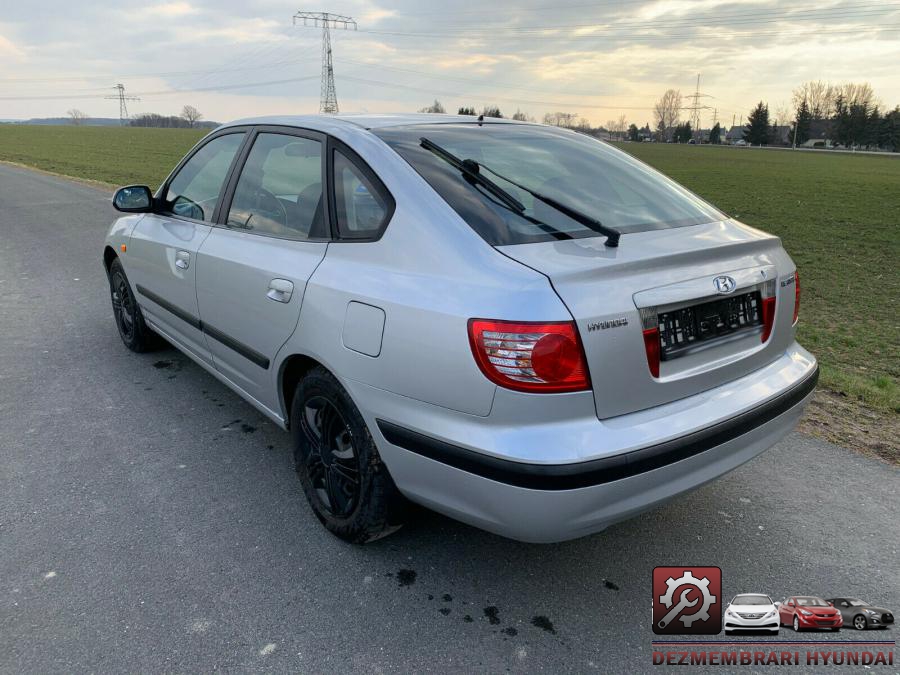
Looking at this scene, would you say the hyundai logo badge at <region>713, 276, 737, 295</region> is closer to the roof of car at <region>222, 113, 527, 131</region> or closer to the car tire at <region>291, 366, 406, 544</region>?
the car tire at <region>291, 366, 406, 544</region>

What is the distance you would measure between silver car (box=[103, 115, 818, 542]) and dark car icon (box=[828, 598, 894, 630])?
1.96ft

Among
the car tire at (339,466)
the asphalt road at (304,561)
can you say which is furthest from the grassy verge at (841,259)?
the car tire at (339,466)

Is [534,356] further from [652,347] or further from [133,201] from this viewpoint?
[133,201]

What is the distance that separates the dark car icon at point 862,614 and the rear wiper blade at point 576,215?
1.52m

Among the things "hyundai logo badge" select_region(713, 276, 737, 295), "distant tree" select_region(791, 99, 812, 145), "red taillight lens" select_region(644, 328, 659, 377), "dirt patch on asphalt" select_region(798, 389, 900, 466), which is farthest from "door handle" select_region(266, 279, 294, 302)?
"distant tree" select_region(791, 99, 812, 145)

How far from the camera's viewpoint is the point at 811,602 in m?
2.40

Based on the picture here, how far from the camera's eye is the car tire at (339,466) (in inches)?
98.7

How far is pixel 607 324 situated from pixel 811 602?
132 cm

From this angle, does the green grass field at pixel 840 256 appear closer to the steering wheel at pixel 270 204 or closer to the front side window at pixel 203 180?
the steering wheel at pixel 270 204

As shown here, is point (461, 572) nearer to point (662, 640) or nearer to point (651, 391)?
point (662, 640)

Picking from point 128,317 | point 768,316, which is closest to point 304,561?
point 768,316

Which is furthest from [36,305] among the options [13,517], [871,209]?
[871,209]

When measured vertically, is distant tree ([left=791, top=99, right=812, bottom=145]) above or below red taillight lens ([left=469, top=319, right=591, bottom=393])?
above

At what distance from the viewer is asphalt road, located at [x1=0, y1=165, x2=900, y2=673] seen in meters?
2.21
